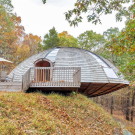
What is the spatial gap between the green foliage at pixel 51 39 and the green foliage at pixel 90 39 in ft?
13.3

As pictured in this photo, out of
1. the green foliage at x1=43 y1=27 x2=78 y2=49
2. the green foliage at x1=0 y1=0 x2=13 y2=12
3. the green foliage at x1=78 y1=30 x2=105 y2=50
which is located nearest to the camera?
the green foliage at x1=0 y1=0 x2=13 y2=12

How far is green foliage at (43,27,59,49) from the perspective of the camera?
26.0m

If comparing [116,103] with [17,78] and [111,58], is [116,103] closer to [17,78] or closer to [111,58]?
[111,58]

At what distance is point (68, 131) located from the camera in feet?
18.1

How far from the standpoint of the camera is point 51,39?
2608cm

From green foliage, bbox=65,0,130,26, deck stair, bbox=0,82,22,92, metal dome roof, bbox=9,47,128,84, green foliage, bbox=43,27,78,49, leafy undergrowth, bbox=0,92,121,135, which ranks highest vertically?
green foliage, bbox=43,27,78,49

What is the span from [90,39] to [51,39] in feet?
21.5

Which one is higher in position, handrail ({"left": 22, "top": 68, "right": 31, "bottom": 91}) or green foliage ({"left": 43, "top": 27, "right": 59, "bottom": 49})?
green foliage ({"left": 43, "top": 27, "right": 59, "bottom": 49})

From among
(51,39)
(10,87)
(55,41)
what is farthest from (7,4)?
(10,87)

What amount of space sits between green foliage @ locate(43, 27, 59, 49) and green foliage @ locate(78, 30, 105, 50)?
4040mm

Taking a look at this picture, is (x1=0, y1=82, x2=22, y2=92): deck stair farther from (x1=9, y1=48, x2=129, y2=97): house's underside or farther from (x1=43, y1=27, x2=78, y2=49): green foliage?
(x1=43, y1=27, x2=78, y2=49): green foliage

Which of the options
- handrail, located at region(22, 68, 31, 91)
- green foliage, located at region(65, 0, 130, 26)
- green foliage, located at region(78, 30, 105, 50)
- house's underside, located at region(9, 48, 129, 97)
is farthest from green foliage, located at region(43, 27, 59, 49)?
green foliage, located at region(65, 0, 130, 26)

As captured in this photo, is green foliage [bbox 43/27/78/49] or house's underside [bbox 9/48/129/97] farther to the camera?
green foliage [bbox 43/27/78/49]

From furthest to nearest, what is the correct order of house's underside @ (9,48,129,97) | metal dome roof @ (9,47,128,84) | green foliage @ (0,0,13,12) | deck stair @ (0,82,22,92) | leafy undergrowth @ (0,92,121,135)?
green foliage @ (0,0,13,12) → metal dome roof @ (9,47,128,84) → house's underside @ (9,48,129,97) → deck stair @ (0,82,22,92) → leafy undergrowth @ (0,92,121,135)
